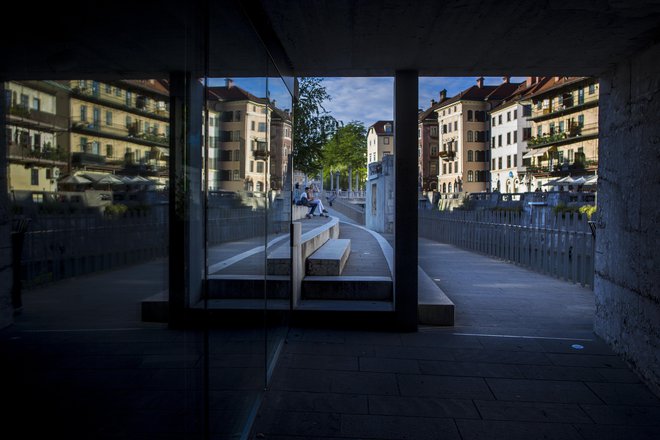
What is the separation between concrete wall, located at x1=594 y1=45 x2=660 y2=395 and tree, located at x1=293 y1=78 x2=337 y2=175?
38.6 feet

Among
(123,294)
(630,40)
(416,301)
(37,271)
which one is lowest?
(416,301)

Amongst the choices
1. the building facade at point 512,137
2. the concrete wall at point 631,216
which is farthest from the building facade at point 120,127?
the building facade at point 512,137

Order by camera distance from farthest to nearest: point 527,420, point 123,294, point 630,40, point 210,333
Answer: point 630,40 → point 527,420 → point 210,333 → point 123,294

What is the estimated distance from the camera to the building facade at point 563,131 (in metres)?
55.3

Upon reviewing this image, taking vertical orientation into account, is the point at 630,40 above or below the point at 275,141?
above

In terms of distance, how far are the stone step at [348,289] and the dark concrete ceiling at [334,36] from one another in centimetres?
272

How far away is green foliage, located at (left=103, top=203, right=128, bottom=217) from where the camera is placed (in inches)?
41.1

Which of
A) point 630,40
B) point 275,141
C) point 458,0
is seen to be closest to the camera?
point 458,0

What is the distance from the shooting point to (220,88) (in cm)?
245

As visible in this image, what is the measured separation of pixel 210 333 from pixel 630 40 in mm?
4749

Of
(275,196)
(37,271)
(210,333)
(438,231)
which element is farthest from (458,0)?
(438,231)

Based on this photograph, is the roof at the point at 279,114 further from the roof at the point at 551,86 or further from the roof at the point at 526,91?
the roof at the point at 526,91

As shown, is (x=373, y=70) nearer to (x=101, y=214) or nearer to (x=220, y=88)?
(x=220, y=88)

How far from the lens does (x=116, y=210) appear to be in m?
1.08
